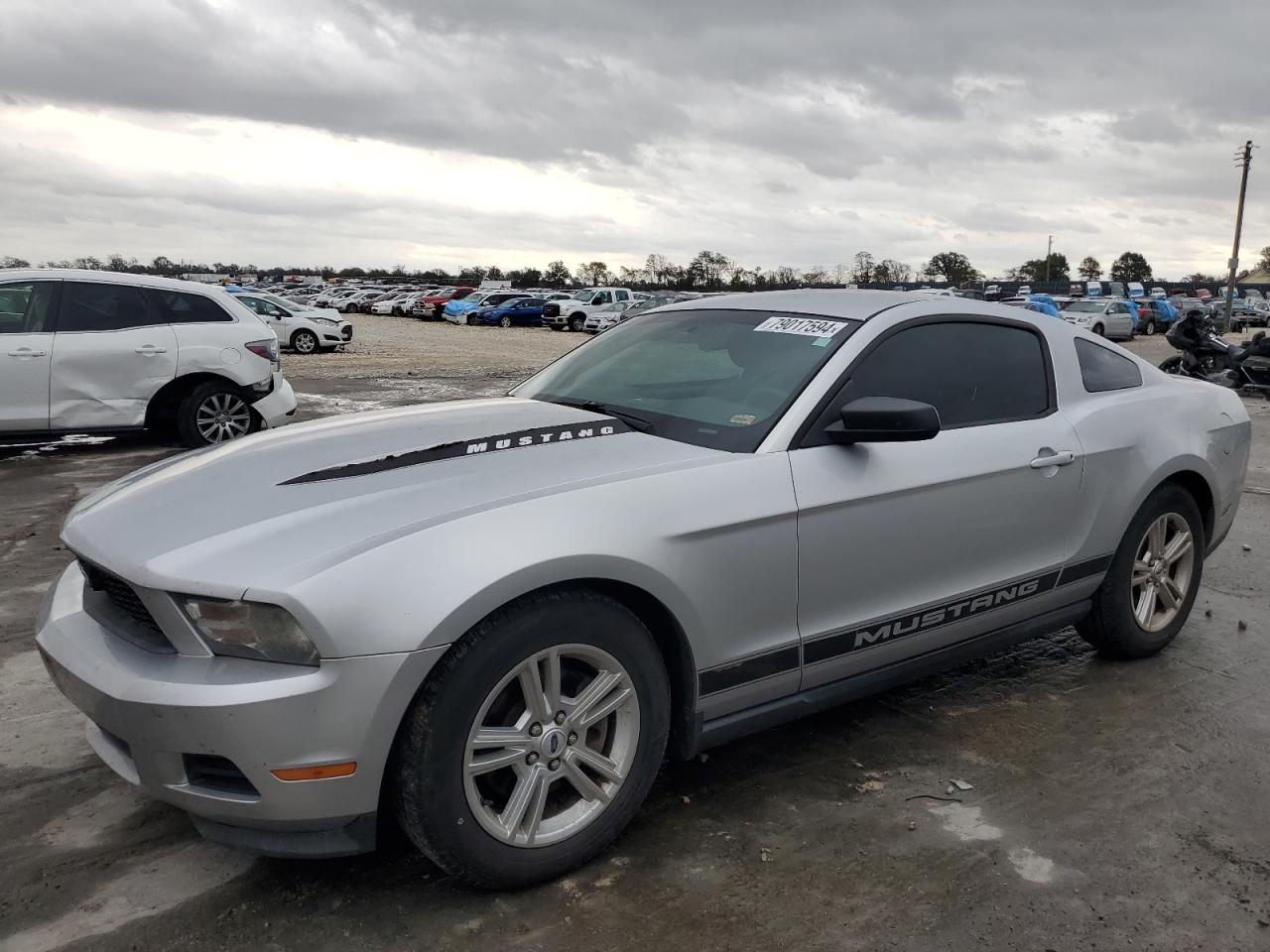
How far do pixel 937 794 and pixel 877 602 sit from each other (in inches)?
24.5

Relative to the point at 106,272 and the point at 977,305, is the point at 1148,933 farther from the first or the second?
the point at 106,272

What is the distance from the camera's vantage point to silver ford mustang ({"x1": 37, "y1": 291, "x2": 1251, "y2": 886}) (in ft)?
7.49

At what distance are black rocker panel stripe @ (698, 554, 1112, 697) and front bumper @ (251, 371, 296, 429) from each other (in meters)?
7.30

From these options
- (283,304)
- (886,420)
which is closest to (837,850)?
(886,420)

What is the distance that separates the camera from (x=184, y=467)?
3168 millimetres

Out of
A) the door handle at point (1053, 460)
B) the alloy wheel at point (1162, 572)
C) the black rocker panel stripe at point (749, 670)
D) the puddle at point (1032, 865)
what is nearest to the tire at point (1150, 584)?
the alloy wheel at point (1162, 572)

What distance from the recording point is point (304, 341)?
2536 cm

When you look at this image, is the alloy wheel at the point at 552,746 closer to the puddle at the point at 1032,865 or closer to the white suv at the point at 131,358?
the puddle at the point at 1032,865

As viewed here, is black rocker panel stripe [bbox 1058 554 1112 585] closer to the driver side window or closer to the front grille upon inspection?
the driver side window

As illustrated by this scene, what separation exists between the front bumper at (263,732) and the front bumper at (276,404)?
735cm

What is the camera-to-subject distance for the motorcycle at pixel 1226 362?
15.9 metres

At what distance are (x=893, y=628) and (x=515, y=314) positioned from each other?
4207 centimetres

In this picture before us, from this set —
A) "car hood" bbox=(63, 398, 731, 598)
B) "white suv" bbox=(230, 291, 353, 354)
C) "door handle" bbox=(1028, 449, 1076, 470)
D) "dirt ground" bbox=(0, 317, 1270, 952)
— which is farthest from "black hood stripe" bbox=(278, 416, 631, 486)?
"white suv" bbox=(230, 291, 353, 354)

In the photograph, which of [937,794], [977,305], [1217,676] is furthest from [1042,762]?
[977,305]
